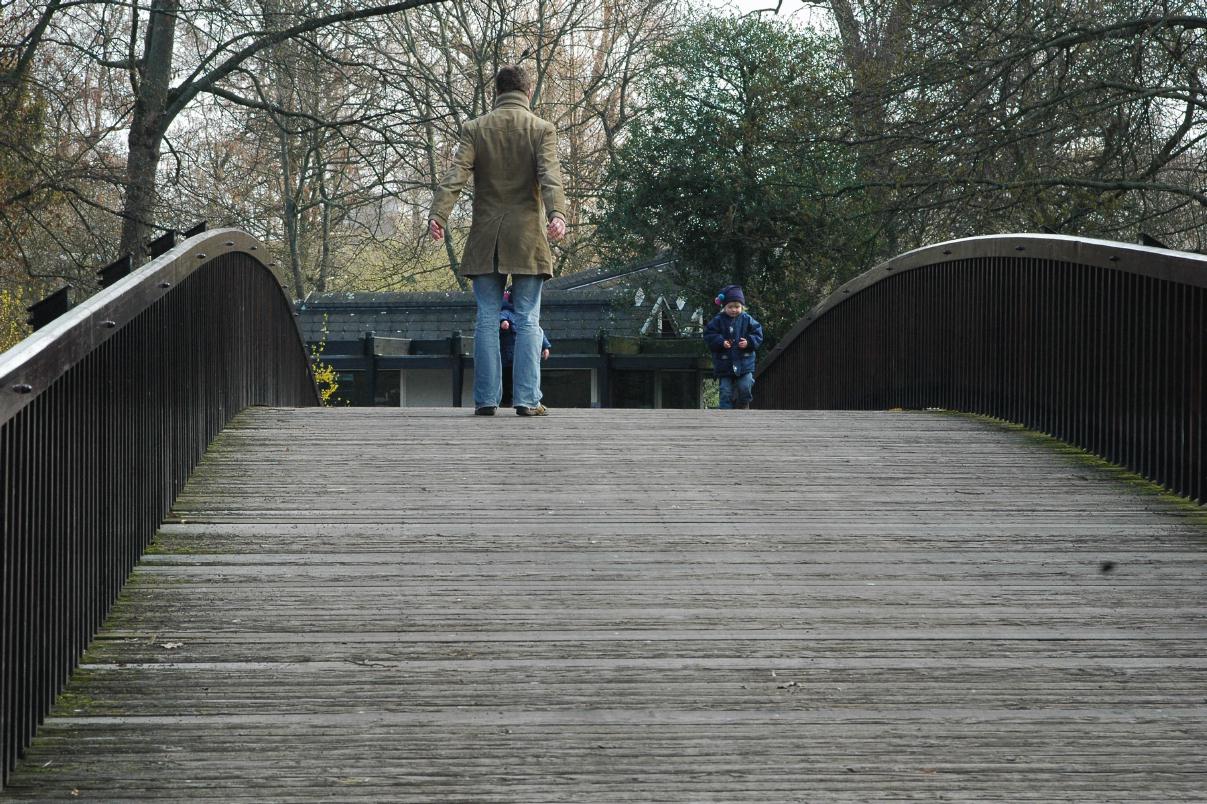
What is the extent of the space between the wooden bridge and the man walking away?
1.86 meters

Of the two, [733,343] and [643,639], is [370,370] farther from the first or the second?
[643,639]

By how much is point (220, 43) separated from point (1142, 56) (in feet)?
34.4

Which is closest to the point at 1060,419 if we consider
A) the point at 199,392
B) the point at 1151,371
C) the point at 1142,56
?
the point at 1151,371

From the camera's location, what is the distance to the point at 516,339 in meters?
9.05

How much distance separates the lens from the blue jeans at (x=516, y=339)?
29.6ft

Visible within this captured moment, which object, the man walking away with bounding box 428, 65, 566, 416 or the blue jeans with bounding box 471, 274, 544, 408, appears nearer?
the man walking away with bounding box 428, 65, 566, 416

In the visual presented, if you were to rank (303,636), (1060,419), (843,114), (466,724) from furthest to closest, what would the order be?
(843,114) < (1060,419) < (303,636) < (466,724)

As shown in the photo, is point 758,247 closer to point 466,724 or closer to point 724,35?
point 724,35

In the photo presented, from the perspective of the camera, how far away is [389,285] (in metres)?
38.2

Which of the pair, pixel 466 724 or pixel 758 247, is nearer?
pixel 466 724

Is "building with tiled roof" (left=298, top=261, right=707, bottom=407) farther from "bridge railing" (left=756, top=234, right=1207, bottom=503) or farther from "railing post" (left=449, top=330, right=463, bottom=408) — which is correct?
"bridge railing" (left=756, top=234, right=1207, bottom=503)

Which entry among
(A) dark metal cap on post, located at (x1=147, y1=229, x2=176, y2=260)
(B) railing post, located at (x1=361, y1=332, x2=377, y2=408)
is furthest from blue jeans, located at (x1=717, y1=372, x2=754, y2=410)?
(B) railing post, located at (x1=361, y1=332, x2=377, y2=408)

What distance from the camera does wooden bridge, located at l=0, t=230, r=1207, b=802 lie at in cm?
360

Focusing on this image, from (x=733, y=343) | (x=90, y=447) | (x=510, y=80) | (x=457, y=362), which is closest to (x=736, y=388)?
(x=733, y=343)
